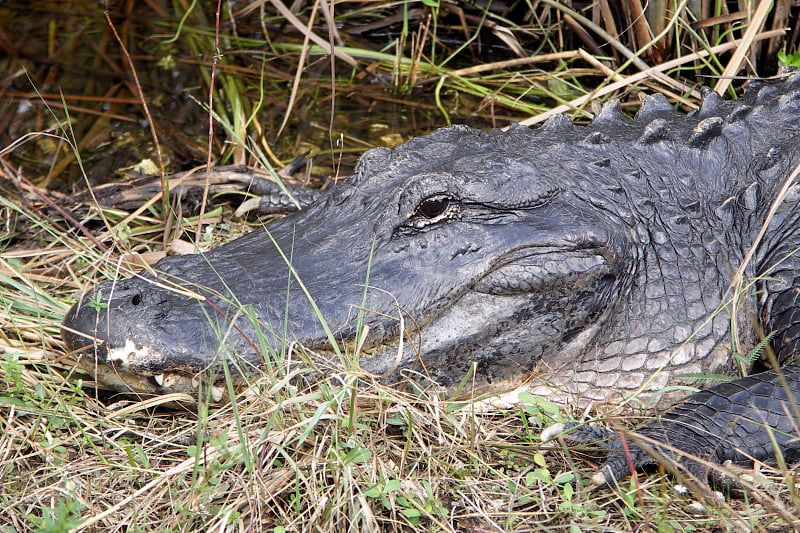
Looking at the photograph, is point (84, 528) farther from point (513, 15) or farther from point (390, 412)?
point (513, 15)

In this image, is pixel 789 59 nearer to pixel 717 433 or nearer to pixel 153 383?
pixel 717 433

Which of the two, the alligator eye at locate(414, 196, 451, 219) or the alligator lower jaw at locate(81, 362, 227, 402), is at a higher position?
the alligator eye at locate(414, 196, 451, 219)

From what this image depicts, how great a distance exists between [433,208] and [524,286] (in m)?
0.40

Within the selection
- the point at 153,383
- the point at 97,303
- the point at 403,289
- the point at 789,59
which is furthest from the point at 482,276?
the point at 789,59

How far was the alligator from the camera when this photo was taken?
2314 millimetres

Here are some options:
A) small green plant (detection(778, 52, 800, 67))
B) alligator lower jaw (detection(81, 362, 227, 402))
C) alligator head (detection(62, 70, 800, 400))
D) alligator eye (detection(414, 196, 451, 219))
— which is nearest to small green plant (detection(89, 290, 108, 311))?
alligator head (detection(62, 70, 800, 400))

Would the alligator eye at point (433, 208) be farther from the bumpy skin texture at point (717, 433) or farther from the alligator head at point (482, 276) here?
the bumpy skin texture at point (717, 433)

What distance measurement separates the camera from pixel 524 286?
251 centimetres

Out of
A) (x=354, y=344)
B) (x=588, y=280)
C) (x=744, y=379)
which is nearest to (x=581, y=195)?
(x=588, y=280)

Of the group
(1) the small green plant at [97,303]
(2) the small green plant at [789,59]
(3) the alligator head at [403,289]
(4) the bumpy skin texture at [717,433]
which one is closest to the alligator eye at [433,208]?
(3) the alligator head at [403,289]

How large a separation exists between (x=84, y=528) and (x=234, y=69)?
12.0 feet

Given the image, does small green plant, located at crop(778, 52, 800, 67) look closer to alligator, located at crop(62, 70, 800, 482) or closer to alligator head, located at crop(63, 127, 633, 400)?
alligator, located at crop(62, 70, 800, 482)

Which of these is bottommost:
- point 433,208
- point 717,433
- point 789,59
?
point 717,433

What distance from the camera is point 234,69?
16.5 feet
